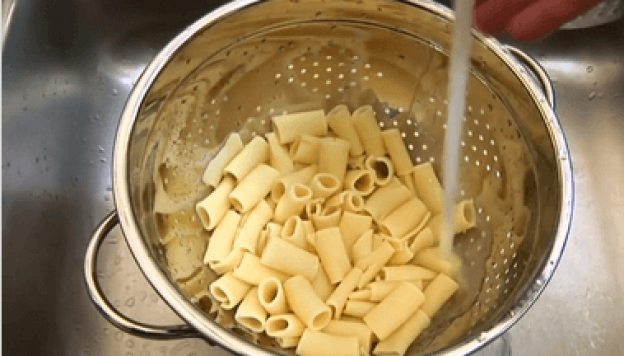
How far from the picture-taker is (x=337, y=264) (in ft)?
2.43

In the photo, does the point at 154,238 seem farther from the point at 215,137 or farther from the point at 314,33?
the point at 314,33

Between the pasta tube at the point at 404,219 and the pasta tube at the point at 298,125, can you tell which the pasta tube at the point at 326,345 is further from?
the pasta tube at the point at 298,125

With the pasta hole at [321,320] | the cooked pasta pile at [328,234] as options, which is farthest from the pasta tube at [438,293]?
the pasta hole at [321,320]

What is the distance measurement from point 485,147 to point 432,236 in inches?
4.6

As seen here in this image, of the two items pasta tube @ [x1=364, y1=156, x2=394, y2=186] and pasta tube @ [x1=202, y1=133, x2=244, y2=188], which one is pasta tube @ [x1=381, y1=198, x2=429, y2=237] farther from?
pasta tube @ [x1=202, y1=133, x2=244, y2=188]

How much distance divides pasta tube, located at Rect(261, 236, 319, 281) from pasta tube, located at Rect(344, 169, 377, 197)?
11 centimetres

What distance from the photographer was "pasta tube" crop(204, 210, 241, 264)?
2.40 feet

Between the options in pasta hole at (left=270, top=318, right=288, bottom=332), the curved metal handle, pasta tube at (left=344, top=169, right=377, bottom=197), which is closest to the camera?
the curved metal handle

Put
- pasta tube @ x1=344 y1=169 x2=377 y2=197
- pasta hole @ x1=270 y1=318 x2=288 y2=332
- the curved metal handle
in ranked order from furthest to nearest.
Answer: pasta tube @ x1=344 y1=169 x2=377 y2=197 < pasta hole @ x1=270 y1=318 x2=288 y2=332 < the curved metal handle

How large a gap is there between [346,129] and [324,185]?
78 millimetres

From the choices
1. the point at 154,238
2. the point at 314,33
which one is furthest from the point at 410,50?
the point at 154,238

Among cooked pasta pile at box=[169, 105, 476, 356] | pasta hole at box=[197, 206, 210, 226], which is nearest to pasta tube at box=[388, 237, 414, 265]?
cooked pasta pile at box=[169, 105, 476, 356]

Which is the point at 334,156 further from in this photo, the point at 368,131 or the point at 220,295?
the point at 220,295

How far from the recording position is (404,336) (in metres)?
0.68
